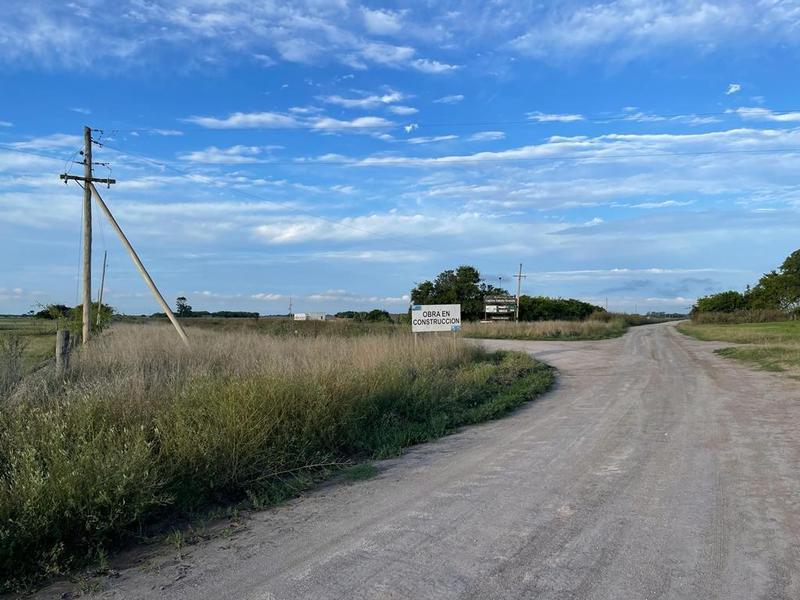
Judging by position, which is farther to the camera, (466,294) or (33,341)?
(466,294)

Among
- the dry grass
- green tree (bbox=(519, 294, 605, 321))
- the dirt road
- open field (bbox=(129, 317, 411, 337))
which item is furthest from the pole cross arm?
green tree (bbox=(519, 294, 605, 321))

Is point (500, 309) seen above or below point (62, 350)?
above

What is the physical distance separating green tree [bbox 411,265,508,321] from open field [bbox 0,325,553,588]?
228ft

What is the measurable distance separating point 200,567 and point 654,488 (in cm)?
443

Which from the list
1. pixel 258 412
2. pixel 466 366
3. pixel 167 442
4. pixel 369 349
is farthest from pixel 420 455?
pixel 466 366

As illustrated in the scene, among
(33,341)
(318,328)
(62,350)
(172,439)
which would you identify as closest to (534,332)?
(318,328)

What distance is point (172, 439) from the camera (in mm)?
6211

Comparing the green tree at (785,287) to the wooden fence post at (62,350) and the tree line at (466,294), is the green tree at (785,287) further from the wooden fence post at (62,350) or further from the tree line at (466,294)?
the wooden fence post at (62,350)

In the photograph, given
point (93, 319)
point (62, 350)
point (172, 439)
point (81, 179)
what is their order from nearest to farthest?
point (172, 439)
point (62, 350)
point (81, 179)
point (93, 319)

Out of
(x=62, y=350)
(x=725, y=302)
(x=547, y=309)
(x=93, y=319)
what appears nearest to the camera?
(x=62, y=350)

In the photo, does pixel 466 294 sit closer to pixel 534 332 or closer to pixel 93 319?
pixel 534 332

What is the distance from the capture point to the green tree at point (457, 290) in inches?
3228

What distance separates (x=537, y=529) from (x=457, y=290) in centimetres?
7823

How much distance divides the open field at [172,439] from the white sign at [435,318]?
8517mm
